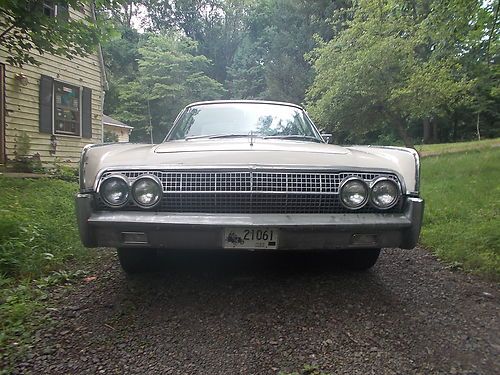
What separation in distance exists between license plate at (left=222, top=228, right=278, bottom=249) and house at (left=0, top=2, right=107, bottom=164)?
7.93 m

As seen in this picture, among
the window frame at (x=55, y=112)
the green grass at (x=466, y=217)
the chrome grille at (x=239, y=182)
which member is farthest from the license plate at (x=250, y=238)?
the window frame at (x=55, y=112)

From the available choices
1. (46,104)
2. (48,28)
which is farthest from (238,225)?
(46,104)

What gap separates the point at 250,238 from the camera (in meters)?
2.52

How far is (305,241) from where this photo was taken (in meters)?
2.55

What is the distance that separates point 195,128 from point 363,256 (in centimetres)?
191

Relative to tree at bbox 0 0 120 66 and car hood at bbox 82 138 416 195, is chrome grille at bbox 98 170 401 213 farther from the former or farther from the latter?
tree at bbox 0 0 120 66

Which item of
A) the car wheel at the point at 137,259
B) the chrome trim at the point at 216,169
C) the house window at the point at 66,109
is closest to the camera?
the chrome trim at the point at 216,169

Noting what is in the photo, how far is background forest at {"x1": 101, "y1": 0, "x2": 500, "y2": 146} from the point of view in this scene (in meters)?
10.6

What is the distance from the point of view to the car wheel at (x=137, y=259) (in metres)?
3.19

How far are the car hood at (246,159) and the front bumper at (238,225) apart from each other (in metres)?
0.25

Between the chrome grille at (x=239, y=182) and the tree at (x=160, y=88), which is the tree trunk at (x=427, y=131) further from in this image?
the chrome grille at (x=239, y=182)

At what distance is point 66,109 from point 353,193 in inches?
430

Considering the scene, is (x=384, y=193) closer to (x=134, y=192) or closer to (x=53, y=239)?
(x=134, y=192)

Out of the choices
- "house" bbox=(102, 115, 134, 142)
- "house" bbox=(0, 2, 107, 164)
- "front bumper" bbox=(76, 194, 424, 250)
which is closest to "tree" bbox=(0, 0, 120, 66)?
"house" bbox=(0, 2, 107, 164)
